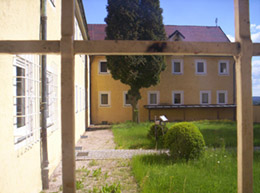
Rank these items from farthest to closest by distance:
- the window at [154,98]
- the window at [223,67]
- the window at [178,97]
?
the window at [223,67], the window at [178,97], the window at [154,98]

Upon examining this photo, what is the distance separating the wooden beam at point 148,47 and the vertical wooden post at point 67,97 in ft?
0.33

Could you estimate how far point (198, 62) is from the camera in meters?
21.3

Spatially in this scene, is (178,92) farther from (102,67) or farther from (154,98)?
(102,67)

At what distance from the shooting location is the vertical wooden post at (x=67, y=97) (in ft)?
6.78

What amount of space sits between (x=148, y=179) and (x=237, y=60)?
3.06 m

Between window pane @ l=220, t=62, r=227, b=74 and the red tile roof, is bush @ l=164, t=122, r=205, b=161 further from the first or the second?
the red tile roof

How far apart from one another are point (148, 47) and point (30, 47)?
Answer: 97cm

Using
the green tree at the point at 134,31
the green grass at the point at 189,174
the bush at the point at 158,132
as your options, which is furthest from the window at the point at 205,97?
the green grass at the point at 189,174

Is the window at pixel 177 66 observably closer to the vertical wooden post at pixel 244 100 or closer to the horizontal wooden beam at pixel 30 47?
the vertical wooden post at pixel 244 100

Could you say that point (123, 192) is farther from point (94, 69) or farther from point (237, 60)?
point (94, 69)

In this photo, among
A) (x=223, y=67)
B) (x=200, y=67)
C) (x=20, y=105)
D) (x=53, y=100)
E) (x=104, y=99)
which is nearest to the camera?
(x=20, y=105)

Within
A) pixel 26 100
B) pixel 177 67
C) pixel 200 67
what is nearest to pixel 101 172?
pixel 26 100

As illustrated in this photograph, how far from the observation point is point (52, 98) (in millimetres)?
6227

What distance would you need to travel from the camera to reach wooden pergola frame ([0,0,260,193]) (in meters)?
2.07
